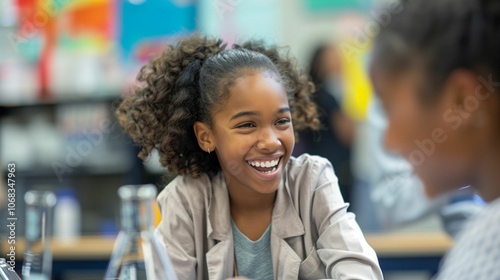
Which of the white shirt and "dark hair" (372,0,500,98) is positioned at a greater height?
"dark hair" (372,0,500,98)

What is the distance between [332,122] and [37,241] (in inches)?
79.1

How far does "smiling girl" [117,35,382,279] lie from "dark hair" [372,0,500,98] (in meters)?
0.46

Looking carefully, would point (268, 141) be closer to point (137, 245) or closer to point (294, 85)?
point (294, 85)

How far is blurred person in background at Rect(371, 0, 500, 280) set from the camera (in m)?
0.61

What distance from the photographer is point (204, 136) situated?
1290mm

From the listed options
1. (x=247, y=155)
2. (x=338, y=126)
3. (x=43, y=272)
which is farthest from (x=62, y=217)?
(x=43, y=272)

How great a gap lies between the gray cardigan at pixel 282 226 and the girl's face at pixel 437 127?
14.1 inches

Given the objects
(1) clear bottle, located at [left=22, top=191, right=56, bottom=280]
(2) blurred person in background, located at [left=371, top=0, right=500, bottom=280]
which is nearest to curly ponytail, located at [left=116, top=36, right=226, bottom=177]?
(1) clear bottle, located at [left=22, top=191, right=56, bottom=280]

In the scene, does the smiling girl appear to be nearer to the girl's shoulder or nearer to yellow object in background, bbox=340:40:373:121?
the girl's shoulder

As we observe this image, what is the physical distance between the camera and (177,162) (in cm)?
132

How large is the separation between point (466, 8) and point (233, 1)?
2734 mm

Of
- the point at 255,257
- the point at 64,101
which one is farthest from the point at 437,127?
the point at 64,101

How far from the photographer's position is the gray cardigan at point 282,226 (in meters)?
1.10

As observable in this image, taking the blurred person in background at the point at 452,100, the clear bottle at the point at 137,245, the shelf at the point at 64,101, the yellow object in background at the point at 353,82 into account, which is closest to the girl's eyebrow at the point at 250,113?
the blurred person in background at the point at 452,100
